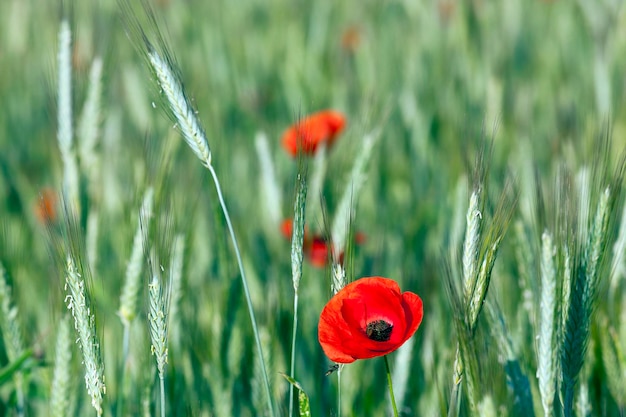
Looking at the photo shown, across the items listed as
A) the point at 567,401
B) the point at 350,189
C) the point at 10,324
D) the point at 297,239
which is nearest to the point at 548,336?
the point at 567,401

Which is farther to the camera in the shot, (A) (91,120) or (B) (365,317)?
(A) (91,120)

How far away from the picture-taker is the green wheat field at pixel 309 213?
0.62 metres

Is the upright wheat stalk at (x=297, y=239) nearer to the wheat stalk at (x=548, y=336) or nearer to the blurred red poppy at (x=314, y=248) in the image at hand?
the wheat stalk at (x=548, y=336)

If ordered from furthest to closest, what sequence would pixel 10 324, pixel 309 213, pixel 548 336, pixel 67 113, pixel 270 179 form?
pixel 270 179 → pixel 309 213 → pixel 67 113 → pixel 10 324 → pixel 548 336

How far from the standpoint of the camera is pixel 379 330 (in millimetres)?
664

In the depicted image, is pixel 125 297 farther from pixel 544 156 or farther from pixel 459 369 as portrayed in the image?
pixel 544 156

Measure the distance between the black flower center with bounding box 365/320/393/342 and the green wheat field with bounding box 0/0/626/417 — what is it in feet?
0.18

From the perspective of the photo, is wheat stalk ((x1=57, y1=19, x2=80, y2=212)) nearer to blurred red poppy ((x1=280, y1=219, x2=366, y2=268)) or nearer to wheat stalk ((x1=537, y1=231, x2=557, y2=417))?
blurred red poppy ((x1=280, y1=219, x2=366, y2=268))

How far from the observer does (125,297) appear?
76cm

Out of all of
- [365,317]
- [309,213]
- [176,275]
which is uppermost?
[309,213]

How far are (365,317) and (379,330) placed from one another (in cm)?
2

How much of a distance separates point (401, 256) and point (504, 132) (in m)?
0.41

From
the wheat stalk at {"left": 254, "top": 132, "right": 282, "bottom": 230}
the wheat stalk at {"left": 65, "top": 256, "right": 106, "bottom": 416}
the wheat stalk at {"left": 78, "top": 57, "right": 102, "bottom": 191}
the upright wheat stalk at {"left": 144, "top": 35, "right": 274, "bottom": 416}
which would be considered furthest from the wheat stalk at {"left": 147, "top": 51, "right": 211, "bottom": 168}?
the wheat stalk at {"left": 254, "top": 132, "right": 282, "bottom": 230}

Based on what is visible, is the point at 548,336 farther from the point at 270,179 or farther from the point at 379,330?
the point at 270,179
